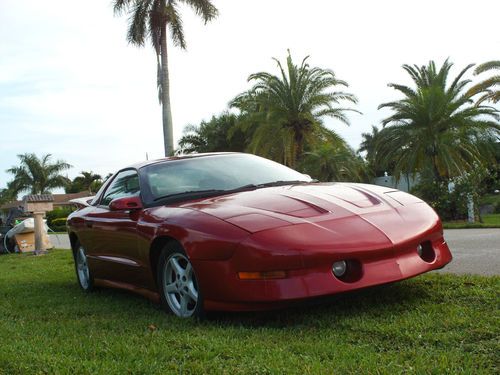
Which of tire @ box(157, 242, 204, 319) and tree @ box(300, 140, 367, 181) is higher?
tree @ box(300, 140, 367, 181)

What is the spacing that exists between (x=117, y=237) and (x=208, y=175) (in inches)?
37.5

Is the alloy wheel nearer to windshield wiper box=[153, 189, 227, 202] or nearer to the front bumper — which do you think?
the front bumper

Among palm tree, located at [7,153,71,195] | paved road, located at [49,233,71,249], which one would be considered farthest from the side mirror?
palm tree, located at [7,153,71,195]

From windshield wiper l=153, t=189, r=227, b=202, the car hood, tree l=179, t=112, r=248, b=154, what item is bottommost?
the car hood

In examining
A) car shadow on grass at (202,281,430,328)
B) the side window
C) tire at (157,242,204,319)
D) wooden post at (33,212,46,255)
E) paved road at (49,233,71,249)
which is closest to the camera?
car shadow on grass at (202,281,430,328)

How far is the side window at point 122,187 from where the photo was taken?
17.2 ft

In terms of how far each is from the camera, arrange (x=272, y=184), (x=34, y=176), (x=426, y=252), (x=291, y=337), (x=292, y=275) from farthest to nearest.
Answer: (x=34, y=176) → (x=272, y=184) → (x=426, y=252) → (x=292, y=275) → (x=291, y=337)

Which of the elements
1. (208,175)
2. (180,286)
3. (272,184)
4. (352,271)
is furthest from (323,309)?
(208,175)

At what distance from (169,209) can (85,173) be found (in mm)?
86444

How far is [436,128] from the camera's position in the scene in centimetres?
2477

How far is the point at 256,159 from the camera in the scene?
5.57 m

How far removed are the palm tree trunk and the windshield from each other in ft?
57.3

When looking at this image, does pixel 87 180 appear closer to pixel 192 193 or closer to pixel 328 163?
pixel 328 163

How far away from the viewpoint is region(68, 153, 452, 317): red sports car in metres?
3.52
